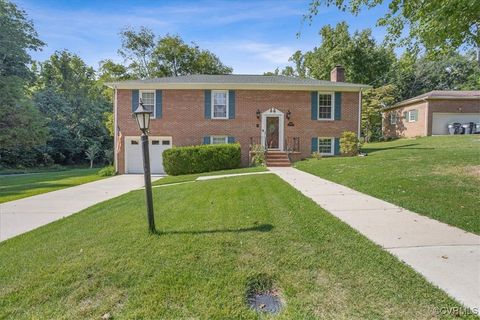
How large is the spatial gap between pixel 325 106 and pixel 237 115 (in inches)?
194

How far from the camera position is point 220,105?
1563 centimetres

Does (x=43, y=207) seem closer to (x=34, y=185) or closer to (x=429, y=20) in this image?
(x=34, y=185)

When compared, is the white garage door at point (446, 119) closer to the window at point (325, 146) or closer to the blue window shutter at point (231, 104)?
the window at point (325, 146)

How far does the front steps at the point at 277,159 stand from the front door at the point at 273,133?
990mm

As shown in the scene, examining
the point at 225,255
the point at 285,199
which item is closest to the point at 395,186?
the point at 285,199

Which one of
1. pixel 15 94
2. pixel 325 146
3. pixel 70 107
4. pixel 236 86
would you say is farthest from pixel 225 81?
pixel 70 107

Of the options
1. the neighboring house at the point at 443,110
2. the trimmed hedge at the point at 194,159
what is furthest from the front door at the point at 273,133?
the neighboring house at the point at 443,110

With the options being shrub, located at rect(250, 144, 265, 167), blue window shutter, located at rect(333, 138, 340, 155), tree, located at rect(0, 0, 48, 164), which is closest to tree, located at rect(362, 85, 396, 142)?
blue window shutter, located at rect(333, 138, 340, 155)

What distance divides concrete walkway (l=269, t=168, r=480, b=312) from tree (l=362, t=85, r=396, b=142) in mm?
23606

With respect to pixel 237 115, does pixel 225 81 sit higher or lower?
higher

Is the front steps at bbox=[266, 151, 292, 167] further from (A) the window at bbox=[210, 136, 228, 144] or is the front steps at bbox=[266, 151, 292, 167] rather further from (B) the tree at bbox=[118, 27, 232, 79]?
(B) the tree at bbox=[118, 27, 232, 79]

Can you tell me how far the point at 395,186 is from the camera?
22.9 ft

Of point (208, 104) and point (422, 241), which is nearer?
point (422, 241)

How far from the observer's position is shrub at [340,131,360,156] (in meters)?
14.9
